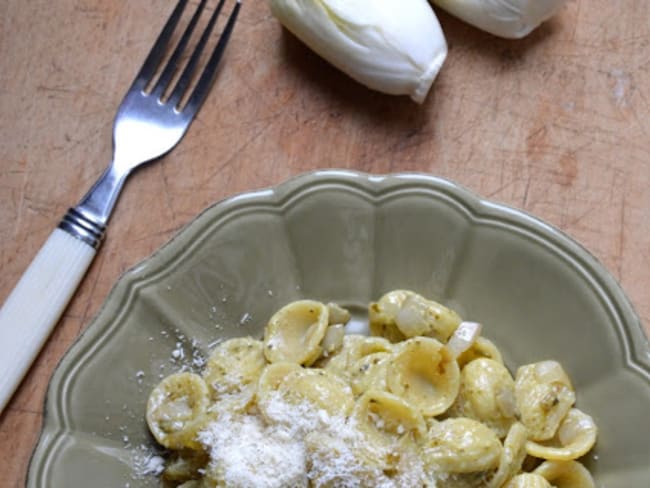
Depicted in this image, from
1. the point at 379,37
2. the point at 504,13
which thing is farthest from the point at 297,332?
the point at 504,13

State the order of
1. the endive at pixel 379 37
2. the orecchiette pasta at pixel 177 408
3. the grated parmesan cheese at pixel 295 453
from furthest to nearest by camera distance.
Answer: the endive at pixel 379 37 → the orecchiette pasta at pixel 177 408 → the grated parmesan cheese at pixel 295 453

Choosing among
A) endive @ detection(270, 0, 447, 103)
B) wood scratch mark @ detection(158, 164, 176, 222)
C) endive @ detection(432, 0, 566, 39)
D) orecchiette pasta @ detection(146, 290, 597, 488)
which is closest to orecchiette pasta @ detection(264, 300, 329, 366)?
orecchiette pasta @ detection(146, 290, 597, 488)

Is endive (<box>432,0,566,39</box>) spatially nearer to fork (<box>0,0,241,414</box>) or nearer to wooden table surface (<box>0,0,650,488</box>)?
wooden table surface (<box>0,0,650,488</box>)

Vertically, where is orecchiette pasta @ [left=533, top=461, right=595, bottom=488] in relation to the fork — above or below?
below

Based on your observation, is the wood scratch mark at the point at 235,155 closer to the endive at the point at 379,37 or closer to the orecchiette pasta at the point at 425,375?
the endive at the point at 379,37

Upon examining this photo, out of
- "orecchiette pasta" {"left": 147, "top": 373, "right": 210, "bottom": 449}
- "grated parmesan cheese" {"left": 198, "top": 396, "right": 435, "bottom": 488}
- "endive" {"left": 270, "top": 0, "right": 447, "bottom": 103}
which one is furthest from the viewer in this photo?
"endive" {"left": 270, "top": 0, "right": 447, "bottom": 103}

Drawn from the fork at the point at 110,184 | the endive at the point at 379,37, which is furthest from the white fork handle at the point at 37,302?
the endive at the point at 379,37

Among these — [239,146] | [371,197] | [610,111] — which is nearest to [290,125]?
[239,146]

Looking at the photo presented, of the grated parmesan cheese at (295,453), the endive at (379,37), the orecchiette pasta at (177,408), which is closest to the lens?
the grated parmesan cheese at (295,453)
